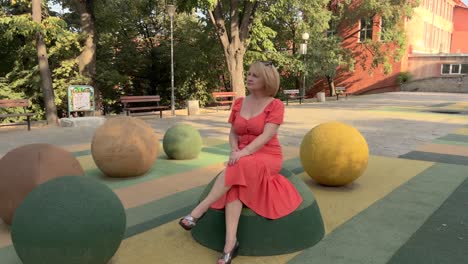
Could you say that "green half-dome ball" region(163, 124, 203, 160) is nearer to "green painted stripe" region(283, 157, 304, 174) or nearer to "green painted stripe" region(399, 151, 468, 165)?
"green painted stripe" region(283, 157, 304, 174)

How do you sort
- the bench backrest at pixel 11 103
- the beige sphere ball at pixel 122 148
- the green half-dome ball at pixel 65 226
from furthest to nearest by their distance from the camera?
the bench backrest at pixel 11 103 < the beige sphere ball at pixel 122 148 < the green half-dome ball at pixel 65 226

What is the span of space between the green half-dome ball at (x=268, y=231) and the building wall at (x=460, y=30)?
201 ft

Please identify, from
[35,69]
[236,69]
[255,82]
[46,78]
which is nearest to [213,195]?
[255,82]

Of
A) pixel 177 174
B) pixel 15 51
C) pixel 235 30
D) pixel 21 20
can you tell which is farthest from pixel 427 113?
pixel 15 51

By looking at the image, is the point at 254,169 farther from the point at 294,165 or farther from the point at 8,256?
the point at 294,165

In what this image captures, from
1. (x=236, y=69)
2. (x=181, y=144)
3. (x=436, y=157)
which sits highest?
(x=236, y=69)

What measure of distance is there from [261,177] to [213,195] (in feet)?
1.51

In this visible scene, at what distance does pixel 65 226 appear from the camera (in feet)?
10.1

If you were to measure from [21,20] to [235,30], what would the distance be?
10.5 metres

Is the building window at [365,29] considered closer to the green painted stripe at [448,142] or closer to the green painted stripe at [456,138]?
the green painted stripe at [456,138]

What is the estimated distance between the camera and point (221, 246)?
3.87 meters

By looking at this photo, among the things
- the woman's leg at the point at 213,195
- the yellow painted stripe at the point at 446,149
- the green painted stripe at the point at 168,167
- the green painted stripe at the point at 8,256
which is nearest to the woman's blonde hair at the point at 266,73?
the woman's leg at the point at 213,195

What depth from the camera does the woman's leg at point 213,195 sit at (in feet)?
12.0

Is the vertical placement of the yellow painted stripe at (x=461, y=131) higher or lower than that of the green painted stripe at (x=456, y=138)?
higher
